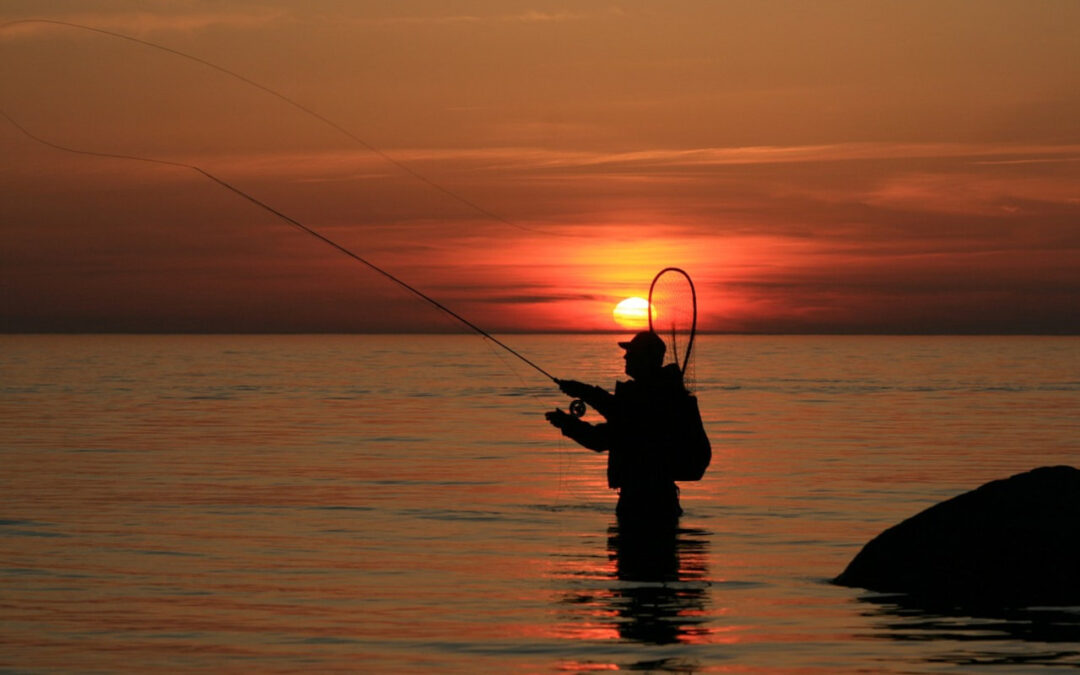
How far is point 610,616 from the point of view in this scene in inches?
492

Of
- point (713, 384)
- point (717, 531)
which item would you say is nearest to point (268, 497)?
point (717, 531)

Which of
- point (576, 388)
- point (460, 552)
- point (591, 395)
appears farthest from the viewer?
point (460, 552)

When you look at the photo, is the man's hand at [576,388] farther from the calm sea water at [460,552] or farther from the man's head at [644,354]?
the calm sea water at [460,552]

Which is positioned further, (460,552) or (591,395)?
(460,552)

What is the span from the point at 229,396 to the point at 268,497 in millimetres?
34637

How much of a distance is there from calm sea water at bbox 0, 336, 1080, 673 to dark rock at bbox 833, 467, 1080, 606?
1.44 feet

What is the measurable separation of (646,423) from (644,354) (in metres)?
0.70

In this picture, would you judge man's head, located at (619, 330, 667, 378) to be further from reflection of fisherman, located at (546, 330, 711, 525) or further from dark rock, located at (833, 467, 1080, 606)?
dark rock, located at (833, 467, 1080, 606)

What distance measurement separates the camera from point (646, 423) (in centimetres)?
1553

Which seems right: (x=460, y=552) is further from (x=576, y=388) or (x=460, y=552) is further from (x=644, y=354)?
(x=644, y=354)

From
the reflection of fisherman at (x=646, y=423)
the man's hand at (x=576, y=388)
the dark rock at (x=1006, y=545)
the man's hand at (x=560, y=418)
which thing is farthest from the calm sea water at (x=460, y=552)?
the man's hand at (x=576, y=388)

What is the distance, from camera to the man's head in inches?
613

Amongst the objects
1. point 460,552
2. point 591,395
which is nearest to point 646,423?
point 591,395

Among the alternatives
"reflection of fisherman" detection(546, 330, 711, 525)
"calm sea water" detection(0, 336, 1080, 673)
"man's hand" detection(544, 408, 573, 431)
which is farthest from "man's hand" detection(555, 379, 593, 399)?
"calm sea water" detection(0, 336, 1080, 673)
